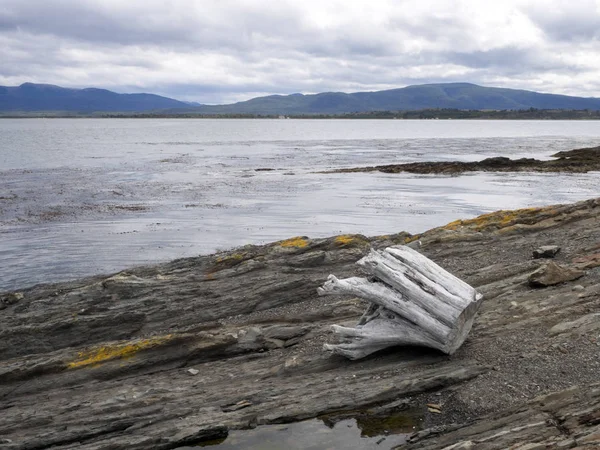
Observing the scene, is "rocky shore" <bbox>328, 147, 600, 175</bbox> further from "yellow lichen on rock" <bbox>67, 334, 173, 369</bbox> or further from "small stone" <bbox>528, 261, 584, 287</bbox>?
"yellow lichen on rock" <bbox>67, 334, 173, 369</bbox>

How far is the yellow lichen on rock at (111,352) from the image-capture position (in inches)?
472

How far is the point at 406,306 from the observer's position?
10.7 m

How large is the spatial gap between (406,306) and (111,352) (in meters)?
6.06

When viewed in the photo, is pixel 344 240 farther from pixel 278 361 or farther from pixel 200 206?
pixel 200 206

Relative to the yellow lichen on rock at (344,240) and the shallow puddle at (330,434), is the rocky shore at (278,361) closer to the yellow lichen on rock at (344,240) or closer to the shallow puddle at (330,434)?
the shallow puddle at (330,434)

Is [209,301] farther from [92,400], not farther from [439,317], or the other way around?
[439,317]

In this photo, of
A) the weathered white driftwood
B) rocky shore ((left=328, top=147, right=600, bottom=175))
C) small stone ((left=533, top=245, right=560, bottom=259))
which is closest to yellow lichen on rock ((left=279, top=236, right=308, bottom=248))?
small stone ((left=533, top=245, right=560, bottom=259))

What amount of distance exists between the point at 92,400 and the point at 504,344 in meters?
7.48

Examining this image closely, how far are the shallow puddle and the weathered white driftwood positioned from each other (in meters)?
1.64

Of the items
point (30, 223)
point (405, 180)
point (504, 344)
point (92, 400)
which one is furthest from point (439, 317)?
point (405, 180)

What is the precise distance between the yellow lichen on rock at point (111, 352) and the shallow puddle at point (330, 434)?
347cm

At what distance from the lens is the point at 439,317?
1049 centimetres

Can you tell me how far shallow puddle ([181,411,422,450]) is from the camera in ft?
29.2

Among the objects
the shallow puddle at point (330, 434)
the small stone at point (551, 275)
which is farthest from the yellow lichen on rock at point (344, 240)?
the shallow puddle at point (330, 434)
